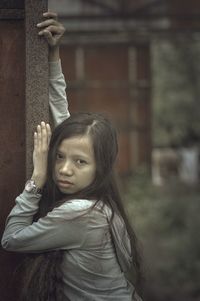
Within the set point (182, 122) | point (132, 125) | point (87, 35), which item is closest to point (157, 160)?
point (182, 122)

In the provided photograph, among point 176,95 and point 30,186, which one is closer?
point 30,186

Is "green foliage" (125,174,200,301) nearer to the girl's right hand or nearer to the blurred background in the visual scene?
the blurred background

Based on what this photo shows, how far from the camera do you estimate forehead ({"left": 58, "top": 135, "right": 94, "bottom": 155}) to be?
3.09 m

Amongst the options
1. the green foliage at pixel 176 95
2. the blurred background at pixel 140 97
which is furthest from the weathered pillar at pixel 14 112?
the green foliage at pixel 176 95

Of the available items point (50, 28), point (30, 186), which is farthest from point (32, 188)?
point (50, 28)

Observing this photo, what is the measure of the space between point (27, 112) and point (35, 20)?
1.38 ft

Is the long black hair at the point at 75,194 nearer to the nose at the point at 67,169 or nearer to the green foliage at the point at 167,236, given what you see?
the nose at the point at 67,169

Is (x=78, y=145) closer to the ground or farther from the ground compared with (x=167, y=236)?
farther from the ground

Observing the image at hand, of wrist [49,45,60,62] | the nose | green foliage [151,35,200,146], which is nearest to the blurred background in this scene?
green foliage [151,35,200,146]

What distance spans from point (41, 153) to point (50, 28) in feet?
1.90

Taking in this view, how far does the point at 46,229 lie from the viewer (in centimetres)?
298

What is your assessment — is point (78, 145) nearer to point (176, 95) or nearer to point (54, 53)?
point (54, 53)

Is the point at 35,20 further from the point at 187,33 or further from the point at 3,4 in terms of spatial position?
the point at 187,33

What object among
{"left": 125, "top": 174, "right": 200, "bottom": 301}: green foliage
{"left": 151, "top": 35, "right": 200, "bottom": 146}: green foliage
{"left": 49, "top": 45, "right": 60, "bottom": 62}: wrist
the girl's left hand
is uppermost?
the girl's left hand
